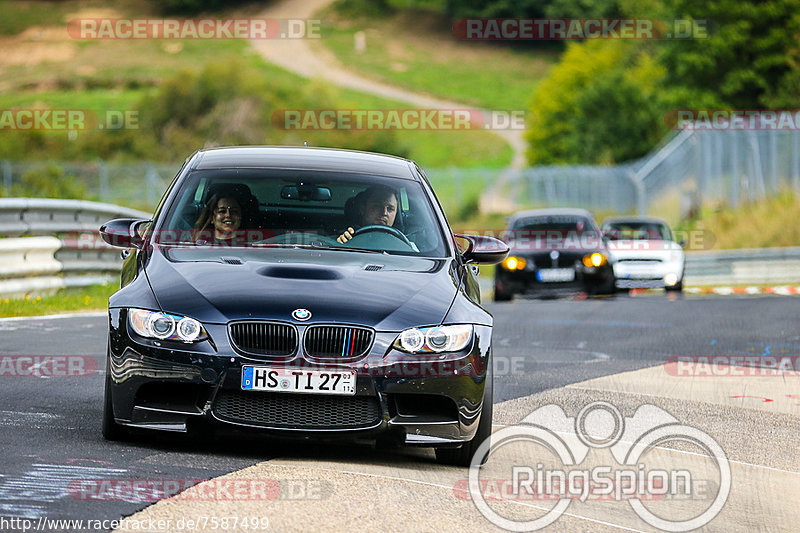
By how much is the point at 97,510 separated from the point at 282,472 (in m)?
1.16

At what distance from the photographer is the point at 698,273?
1195 inches

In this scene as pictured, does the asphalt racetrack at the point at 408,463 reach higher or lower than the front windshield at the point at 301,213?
lower

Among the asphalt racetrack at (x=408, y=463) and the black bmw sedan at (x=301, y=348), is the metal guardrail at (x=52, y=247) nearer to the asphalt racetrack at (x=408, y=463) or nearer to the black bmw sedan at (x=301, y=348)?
the asphalt racetrack at (x=408, y=463)

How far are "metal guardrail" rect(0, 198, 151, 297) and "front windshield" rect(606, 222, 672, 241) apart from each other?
11.7 m

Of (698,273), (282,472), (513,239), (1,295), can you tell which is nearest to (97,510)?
(282,472)

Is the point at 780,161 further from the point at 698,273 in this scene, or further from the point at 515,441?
the point at 515,441

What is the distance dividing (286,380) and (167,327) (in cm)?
62

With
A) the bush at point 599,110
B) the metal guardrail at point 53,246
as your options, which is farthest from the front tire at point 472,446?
the bush at point 599,110

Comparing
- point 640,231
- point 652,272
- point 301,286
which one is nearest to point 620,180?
point 640,231

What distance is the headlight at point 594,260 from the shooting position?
22688 mm

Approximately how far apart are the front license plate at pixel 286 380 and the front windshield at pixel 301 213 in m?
1.33

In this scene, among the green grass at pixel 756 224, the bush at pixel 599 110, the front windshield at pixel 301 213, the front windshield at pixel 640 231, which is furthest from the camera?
the bush at pixel 599 110

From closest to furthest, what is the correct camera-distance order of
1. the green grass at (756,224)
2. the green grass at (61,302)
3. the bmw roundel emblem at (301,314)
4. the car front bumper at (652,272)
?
the bmw roundel emblem at (301,314), the green grass at (61,302), the car front bumper at (652,272), the green grass at (756,224)

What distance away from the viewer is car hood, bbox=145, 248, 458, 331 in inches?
270
